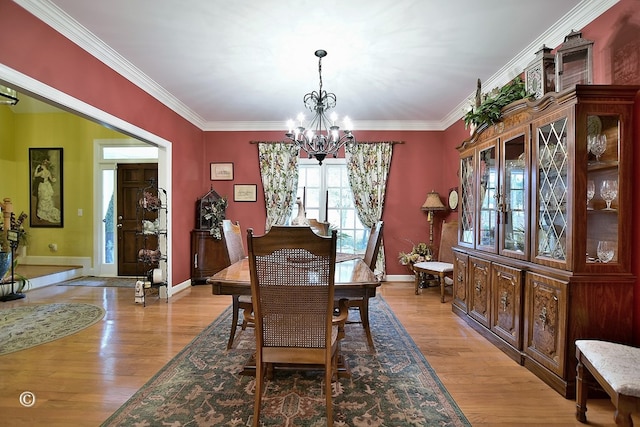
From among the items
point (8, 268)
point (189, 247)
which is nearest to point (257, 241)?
point (189, 247)

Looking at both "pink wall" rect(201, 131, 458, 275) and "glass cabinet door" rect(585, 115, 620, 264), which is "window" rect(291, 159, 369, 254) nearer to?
"pink wall" rect(201, 131, 458, 275)

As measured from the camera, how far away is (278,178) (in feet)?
17.8

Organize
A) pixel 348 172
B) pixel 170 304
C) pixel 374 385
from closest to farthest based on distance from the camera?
pixel 374 385 < pixel 170 304 < pixel 348 172

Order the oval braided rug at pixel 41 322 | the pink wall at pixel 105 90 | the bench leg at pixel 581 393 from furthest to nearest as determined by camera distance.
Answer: the oval braided rug at pixel 41 322 → the pink wall at pixel 105 90 → the bench leg at pixel 581 393

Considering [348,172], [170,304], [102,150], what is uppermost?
[102,150]

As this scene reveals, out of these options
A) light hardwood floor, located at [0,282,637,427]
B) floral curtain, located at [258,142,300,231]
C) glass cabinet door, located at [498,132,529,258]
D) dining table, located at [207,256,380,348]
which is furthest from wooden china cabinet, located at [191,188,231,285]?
glass cabinet door, located at [498,132,529,258]

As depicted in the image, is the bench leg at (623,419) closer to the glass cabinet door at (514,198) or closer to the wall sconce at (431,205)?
the glass cabinet door at (514,198)

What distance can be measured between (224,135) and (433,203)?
365 centimetres

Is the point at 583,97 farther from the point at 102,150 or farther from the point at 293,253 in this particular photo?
the point at 102,150

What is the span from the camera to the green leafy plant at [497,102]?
2.77 meters

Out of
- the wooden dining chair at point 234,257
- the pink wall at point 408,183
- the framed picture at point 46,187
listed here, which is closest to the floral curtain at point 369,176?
the pink wall at point 408,183

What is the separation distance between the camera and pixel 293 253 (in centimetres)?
161

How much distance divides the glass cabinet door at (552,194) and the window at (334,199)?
3.31 metres

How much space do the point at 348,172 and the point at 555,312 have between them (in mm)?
3700
